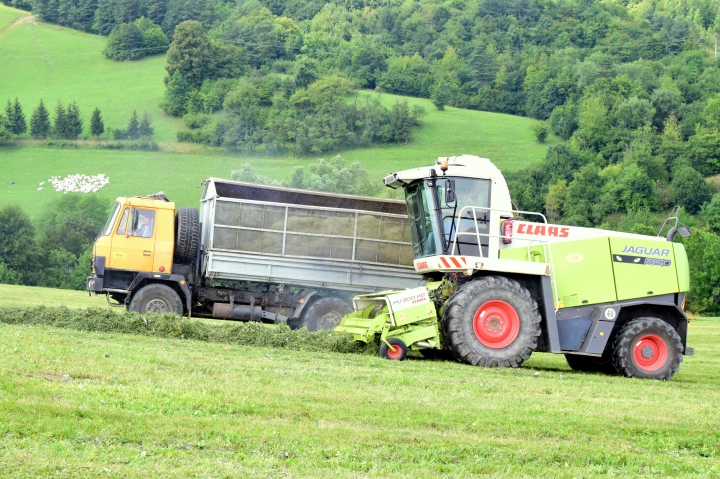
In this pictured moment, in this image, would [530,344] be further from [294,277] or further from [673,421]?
[294,277]

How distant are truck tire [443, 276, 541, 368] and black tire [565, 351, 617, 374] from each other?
2.73m

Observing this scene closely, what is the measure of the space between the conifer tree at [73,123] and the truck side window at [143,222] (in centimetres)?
8743

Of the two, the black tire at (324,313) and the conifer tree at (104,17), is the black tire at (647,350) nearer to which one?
the black tire at (324,313)

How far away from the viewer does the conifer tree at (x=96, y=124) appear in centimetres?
10144

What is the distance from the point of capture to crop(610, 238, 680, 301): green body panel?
591 inches

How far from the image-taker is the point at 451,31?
550 ft

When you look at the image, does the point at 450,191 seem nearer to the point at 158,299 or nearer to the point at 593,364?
the point at 593,364

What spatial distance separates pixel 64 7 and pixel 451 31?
73.2 meters

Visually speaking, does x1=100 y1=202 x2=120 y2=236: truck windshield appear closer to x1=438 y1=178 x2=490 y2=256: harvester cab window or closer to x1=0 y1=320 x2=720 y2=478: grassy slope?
x1=0 y1=320 x2=720 y2=478: grassy slope

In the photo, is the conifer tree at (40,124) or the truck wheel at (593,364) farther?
the conifer tree at (40,124)

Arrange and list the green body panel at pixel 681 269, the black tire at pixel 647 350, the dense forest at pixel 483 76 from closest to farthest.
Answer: the black tire at pixel 647 350 < the green body panel at pixel 681 269 < the dense forest at pixel 483 76

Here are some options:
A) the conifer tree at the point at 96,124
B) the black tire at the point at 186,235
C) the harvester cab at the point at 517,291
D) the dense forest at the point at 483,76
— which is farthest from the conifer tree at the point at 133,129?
the harvester cab at the point at 517,291


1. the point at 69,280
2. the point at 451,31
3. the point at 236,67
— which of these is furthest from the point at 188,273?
the point at 451,31

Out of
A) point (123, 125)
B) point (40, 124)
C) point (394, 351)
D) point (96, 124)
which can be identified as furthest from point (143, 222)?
point (40, 124)
